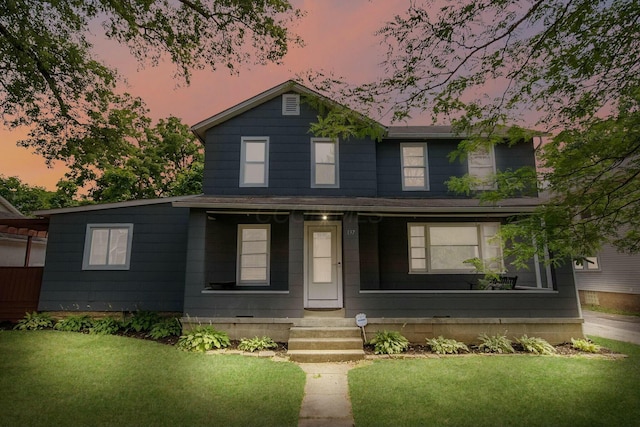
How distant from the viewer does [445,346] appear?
679cm

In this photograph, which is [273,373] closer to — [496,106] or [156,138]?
[496,106]

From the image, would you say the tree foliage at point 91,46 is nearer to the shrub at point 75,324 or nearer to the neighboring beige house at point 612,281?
the shrub at point 75,324

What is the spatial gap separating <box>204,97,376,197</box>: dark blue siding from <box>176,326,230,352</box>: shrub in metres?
3.97

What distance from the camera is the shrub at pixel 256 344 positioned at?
6.82m

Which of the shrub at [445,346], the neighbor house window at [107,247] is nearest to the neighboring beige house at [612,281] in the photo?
the shrub at [445,346]

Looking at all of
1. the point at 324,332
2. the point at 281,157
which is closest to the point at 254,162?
the point at 281,157

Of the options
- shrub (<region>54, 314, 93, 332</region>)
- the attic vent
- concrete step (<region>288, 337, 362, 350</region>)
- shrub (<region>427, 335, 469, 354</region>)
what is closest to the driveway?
shrub (<region>427, 335, 469, 354</region>)

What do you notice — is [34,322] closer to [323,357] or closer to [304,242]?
[304,242]

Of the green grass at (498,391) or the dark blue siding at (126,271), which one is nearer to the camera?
the green grass at (498,391)

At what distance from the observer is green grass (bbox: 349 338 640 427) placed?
13.1 ft

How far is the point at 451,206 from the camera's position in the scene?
26.1 feet

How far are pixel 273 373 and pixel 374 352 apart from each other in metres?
2.35

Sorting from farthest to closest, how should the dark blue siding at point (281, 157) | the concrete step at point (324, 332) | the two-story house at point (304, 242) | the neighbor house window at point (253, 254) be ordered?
the dark blue siding at point (281, 157), the neighbor house window at point (253, 254), the two-story house at point (304, 242), the concrete step at point (324, 332)

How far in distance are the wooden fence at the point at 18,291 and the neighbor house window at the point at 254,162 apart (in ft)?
20.4
